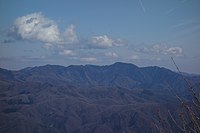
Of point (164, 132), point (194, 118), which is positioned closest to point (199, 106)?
point (194, 118)

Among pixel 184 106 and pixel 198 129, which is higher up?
pixel 184 106

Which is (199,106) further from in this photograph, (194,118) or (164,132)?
(164,132)

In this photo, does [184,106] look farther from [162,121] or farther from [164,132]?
[164,132]

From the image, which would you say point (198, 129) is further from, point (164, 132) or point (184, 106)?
point (164, 132)

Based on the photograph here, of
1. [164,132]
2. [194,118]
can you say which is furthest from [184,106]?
[164,132]

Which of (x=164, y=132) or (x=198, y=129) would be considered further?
(x=164, y=132)

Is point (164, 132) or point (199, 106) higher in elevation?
point (199, 106)

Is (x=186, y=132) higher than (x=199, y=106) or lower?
lower
